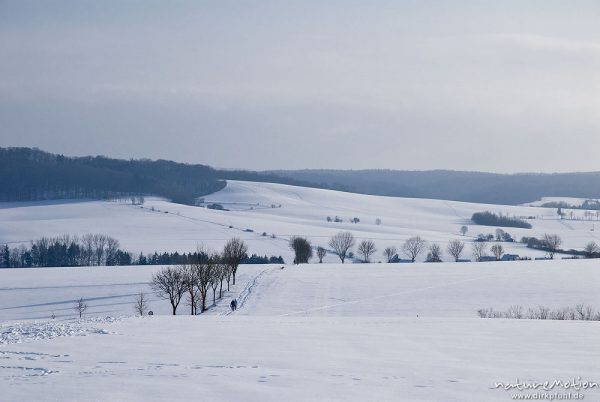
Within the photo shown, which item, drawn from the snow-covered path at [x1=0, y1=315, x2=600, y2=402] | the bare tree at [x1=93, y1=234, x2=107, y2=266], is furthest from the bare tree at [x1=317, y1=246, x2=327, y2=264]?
the snow-covered path at [x1=0, y1=315, x2=600, y2=402]

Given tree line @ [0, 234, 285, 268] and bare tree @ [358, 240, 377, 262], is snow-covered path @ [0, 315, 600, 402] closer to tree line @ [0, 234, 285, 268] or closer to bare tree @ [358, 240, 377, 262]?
tree line @ [0, 234, 285, 268]

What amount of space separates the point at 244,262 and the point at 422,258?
31835mm

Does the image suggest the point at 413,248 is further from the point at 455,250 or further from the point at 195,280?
the point at 195,280

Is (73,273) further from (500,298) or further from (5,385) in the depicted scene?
(5,385)

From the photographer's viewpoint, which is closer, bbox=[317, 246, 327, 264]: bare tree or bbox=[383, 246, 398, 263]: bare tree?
bbox=[317, 246, 327, 264]: bare tree

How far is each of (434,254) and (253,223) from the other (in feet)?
144

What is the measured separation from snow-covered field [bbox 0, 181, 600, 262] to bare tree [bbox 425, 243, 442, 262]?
2.05 metres

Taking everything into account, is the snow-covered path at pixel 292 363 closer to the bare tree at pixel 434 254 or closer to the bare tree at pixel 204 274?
the bare tree at pixel 204 274

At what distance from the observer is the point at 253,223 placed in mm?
129500

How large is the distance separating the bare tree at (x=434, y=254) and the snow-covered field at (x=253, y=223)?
2.05 meters

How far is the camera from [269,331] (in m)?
17.9

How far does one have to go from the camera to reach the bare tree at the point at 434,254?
316 ft

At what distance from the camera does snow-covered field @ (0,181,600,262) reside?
108312 millimetres

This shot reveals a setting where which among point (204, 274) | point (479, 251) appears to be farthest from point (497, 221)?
point (204, 274)
